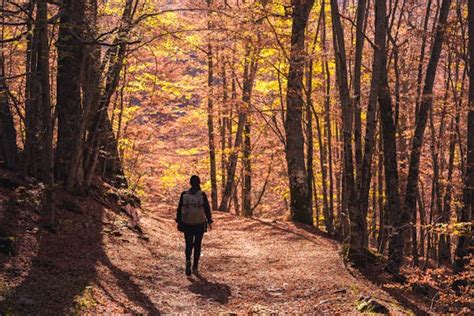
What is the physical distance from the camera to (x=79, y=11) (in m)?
8.73

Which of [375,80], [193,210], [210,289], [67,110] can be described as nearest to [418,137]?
[375,80]

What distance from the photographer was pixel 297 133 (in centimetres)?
1570

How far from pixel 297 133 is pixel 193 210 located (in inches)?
306

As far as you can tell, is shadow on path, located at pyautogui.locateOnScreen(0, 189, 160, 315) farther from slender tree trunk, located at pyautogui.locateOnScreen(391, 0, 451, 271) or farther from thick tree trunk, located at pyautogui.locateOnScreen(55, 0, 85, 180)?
slender tree trunk, located at pyautogui.locateOnScreen(391, 0, 451, 271)

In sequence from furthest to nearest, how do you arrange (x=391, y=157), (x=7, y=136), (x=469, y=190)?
1. (x=391, y=157)
2. (x=469, y=190)
3. (x=7, y=136)

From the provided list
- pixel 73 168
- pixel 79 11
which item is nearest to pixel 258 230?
pixel 73 168

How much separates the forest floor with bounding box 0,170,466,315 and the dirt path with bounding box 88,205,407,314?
0.06 ft

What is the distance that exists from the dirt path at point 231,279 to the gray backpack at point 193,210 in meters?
1.05

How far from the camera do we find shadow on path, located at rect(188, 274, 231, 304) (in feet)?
24.5

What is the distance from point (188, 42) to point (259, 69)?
15.6ft

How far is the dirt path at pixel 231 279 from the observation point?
698 centimetres

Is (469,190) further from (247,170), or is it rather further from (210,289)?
(247,170)

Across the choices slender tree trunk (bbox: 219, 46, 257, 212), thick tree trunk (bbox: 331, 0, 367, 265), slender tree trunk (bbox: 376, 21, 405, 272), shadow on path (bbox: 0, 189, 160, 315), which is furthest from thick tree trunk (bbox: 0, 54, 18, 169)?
slender tree trunk (bbox: 219, 46, 257, 212)

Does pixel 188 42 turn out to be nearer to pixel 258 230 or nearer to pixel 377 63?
pixel 258 230
